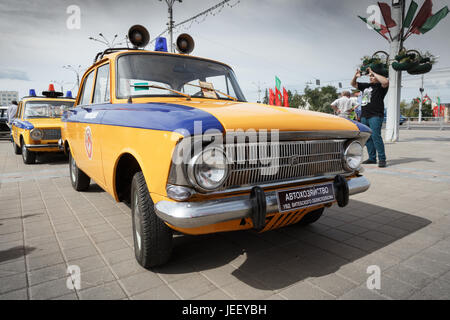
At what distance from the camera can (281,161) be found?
2.21 metres

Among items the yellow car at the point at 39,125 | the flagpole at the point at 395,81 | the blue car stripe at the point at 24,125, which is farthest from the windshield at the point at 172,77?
the flagpole at the point at 395,81

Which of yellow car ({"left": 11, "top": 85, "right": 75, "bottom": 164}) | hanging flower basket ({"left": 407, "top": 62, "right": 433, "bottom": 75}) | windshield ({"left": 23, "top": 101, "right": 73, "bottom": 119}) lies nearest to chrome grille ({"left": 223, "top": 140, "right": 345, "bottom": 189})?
yellow car ({"left": 11, "top": 85, "right": 75, "bottom": 164})

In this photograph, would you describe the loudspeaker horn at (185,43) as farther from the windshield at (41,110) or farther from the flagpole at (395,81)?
the flagpole at (395,81)

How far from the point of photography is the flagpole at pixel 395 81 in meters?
11.3

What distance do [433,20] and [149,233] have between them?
13.0 meters

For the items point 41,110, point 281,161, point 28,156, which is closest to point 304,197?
point 281,161

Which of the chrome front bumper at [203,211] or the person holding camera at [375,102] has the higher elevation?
the person holding camera at [375,102]

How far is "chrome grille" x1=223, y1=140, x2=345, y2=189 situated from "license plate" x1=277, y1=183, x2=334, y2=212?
12 cm

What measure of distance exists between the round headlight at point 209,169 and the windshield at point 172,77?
129cm

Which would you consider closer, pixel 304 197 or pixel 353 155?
pixel 304 197

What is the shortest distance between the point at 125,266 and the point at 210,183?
1185mm

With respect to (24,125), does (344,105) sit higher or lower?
higher

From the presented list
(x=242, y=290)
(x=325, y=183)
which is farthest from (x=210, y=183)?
(x=325, y=183)

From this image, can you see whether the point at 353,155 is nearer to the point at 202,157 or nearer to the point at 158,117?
the point at 202,157
